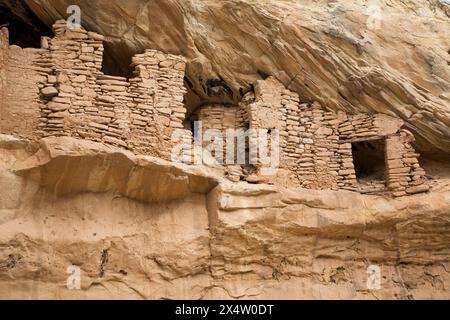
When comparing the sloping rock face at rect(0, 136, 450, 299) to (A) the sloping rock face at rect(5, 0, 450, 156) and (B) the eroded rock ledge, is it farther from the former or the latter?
(A) the sloping rock face at rect(5, 0, 450, 156)

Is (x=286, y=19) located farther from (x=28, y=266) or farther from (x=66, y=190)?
(x=28, y=266)

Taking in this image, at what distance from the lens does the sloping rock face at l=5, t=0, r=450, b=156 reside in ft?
25.8

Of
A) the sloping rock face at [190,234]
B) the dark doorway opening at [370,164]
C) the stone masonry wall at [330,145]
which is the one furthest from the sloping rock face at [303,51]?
the sloping rock face at [190,234]

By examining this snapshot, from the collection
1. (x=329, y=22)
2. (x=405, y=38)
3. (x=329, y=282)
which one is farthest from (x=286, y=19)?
(x=329, y=282)

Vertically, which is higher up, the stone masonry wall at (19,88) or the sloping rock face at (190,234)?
the stone masonry wall at (19,88)

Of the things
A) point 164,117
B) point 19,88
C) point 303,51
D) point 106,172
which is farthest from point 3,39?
point 303,51

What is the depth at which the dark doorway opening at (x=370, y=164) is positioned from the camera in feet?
26.7

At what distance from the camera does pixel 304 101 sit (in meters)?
8.34

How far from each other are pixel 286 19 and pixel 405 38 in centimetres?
176

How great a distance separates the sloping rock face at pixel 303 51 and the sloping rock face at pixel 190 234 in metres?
1.39

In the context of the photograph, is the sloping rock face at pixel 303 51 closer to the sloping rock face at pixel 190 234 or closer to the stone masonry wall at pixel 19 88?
the stone masonry wall at pixel 19 88

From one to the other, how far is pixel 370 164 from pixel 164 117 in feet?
10.9

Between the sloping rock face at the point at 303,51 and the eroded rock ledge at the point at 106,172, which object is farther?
the sloping rock face at the point at 303,51

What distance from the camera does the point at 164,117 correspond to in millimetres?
7500
